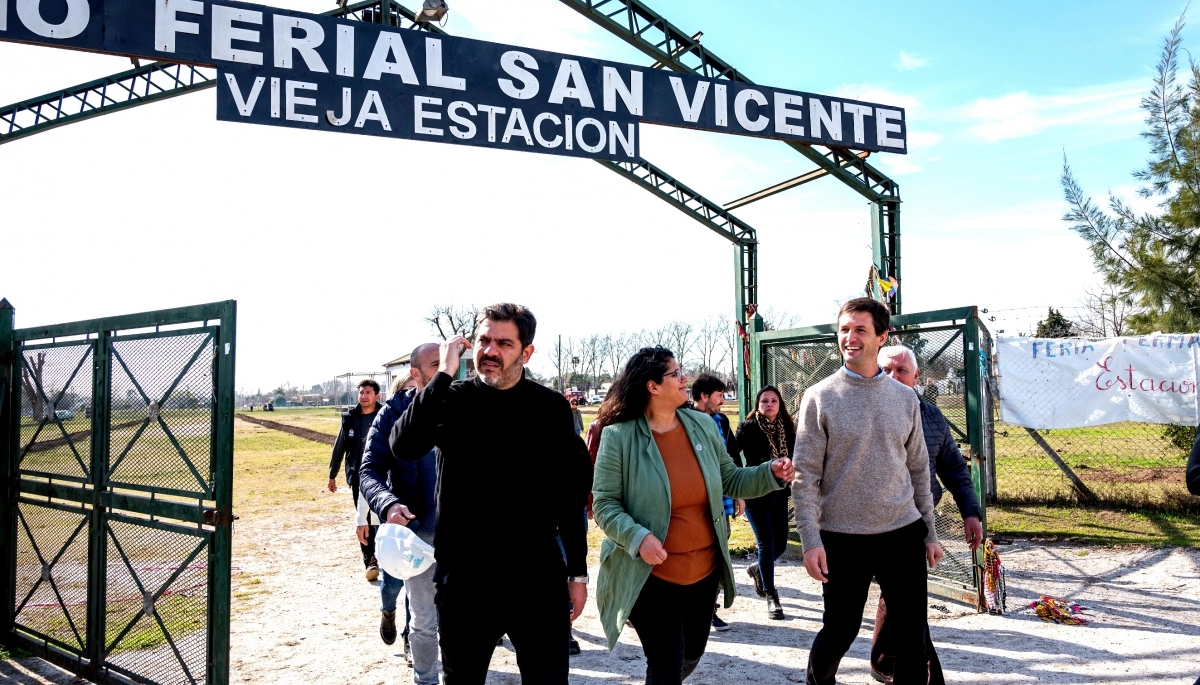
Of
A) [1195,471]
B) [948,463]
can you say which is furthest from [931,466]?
[1195,471]

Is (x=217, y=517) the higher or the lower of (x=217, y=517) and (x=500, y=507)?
the lower

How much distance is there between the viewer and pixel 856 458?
139 inches

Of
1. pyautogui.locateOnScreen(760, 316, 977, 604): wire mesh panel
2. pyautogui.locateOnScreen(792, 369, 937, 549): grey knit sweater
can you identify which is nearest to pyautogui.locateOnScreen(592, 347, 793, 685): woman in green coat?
pyautogui.locateOnScreen(792, 369, 937, 549): grey knit sweater

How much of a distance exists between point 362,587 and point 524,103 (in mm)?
4603

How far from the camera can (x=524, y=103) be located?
23.3 feet

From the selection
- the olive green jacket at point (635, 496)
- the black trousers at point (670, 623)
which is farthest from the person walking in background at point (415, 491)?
the black trousers at point (670, 623)

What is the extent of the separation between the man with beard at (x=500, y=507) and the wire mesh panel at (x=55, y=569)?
3.34 m

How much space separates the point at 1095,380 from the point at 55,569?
10059 millimetres

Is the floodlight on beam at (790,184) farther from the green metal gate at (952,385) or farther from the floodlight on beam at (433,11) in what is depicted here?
the floodlight on beam at (433,11)

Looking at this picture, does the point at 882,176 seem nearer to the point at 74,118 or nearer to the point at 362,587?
the point at 362,587

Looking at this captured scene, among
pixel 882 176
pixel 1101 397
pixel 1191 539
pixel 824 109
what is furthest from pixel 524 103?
pixel 1191 539

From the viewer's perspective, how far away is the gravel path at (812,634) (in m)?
4.88

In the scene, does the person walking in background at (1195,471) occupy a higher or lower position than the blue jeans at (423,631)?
A: higher

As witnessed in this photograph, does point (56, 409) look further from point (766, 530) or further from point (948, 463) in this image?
point (948, 463)
